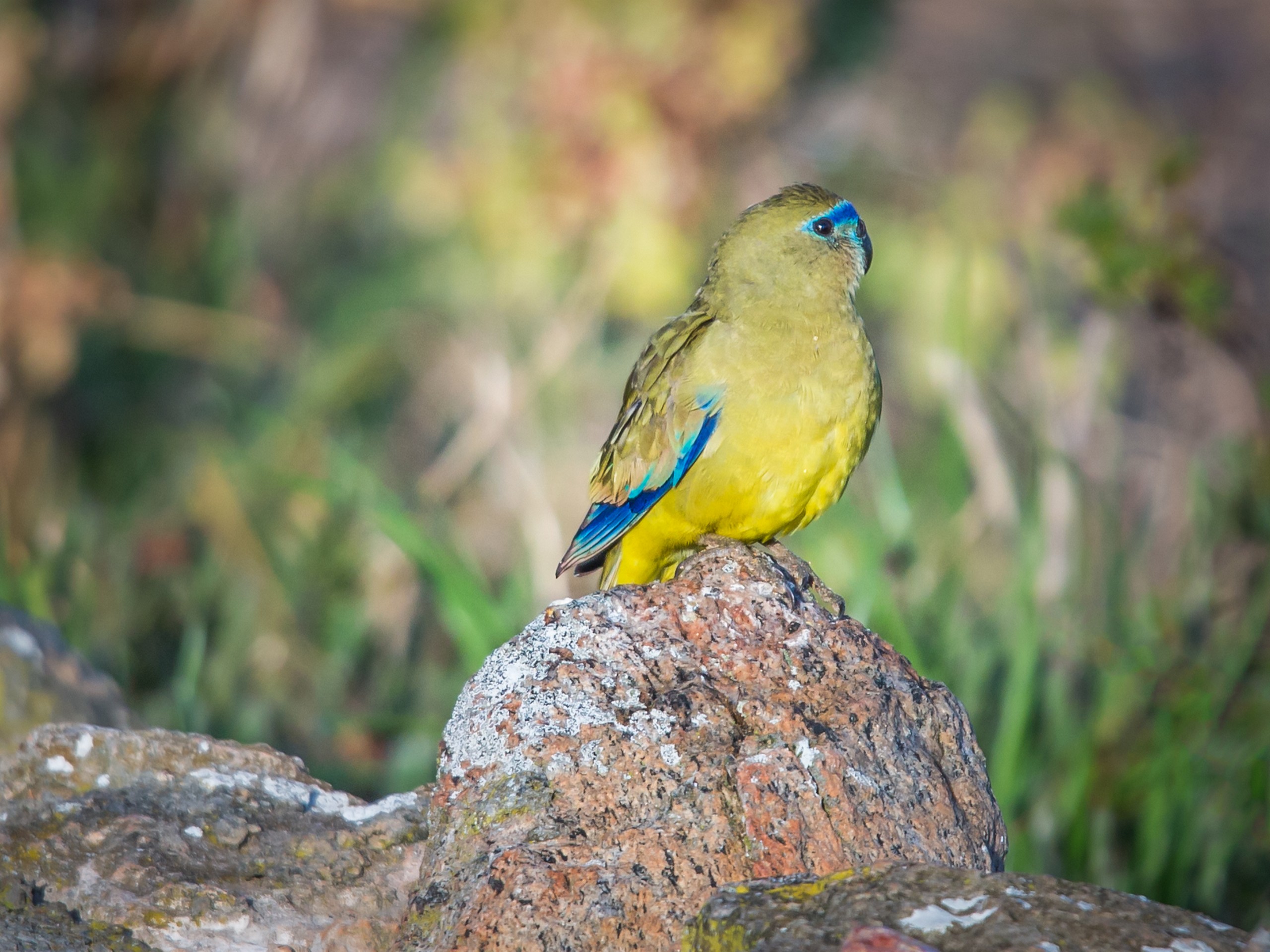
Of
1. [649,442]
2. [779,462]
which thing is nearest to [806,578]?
[779,462]

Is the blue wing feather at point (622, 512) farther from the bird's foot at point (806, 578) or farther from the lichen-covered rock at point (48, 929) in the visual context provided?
the lichen-covered rock at point (48, 929)

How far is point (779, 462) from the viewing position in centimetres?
315

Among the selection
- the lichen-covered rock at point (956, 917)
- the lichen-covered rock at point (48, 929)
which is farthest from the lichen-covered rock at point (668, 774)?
the lichen-covered rock at point (48, 929)

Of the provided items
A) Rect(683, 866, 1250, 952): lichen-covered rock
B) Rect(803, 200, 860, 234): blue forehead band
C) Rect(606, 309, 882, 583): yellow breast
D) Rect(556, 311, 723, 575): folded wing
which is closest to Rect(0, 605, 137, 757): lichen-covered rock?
Rect(556, 311, 723, 575): folded wing

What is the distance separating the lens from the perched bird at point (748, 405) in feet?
10.4

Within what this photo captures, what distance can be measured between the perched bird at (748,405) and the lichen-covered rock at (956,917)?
4.57 ft

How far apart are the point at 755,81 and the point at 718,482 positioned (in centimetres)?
284

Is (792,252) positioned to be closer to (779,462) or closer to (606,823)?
(779,462)

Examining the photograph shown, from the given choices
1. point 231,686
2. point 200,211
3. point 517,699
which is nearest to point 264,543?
point 231,686

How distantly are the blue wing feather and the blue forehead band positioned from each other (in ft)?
1.86

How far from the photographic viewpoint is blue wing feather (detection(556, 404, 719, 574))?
3.23 m

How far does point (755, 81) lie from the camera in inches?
219

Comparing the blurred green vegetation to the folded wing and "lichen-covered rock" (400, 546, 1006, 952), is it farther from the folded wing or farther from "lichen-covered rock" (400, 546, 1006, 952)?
"lichen-covered rock" (400, 546, 1006, 952)

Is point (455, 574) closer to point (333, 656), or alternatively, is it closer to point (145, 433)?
point (333, 656)
